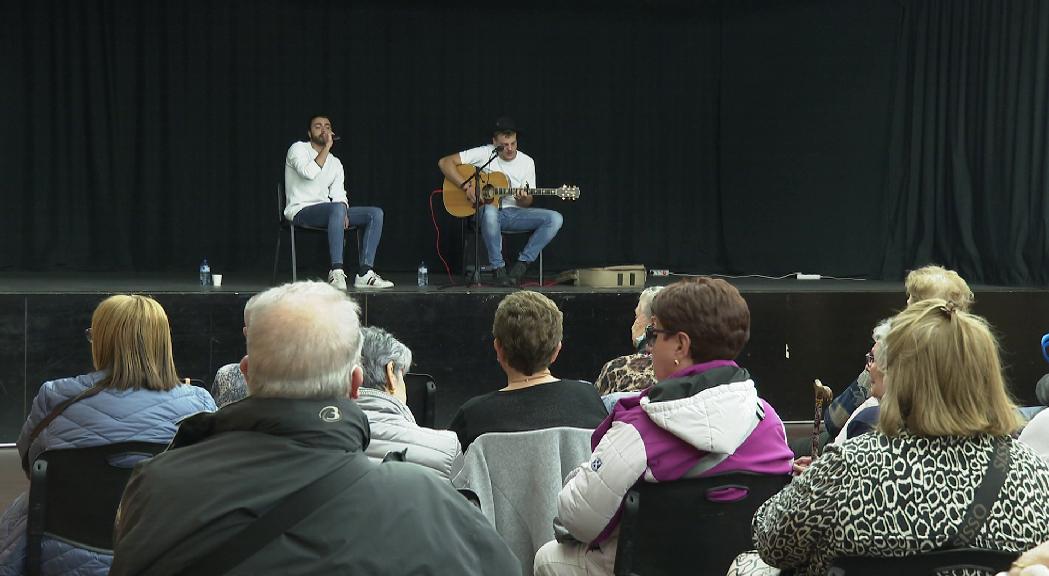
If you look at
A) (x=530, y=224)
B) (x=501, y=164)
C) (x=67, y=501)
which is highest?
(x=501, y=164)

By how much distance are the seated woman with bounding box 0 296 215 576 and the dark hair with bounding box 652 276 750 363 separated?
1.22 metres

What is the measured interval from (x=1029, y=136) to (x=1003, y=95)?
0.38 metres

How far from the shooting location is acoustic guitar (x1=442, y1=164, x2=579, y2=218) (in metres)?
7.04

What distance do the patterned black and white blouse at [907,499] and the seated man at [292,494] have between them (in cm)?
55

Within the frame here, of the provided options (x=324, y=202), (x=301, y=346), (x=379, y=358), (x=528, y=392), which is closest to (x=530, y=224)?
(x=324, y=202)

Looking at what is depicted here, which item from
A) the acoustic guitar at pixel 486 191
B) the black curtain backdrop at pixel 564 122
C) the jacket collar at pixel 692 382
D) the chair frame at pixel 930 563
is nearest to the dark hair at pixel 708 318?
the jacket collar at pixel 692 382

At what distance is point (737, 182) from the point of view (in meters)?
9.19

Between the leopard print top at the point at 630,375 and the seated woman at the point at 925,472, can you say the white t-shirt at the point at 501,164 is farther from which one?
the seated woman at the point at 925,472

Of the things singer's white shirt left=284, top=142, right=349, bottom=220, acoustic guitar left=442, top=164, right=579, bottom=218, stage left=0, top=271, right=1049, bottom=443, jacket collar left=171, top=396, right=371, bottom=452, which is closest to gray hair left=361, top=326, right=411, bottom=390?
jacket collar left=171, top=396, right=371, bottom=452

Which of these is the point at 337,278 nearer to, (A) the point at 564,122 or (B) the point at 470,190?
(B) the point at 470,190

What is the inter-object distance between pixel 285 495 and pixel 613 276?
543cm

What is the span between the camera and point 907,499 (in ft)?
5.87

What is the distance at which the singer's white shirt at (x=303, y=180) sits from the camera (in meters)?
6.64

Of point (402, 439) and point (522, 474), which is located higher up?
point (402, 439)
